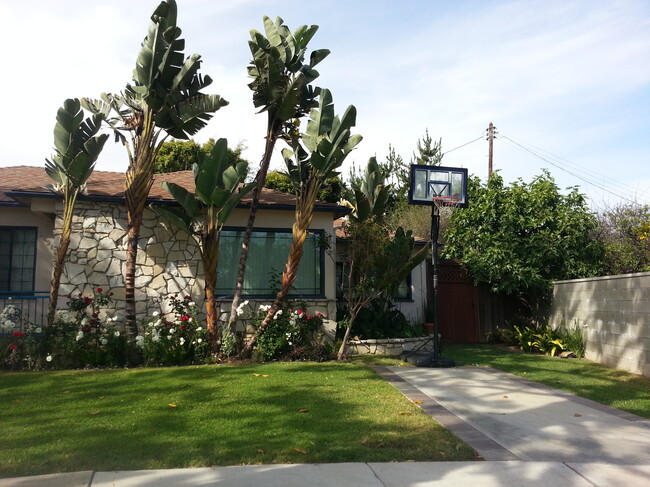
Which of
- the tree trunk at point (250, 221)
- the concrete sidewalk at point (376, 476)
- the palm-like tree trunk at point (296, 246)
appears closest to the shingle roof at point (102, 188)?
the tree trunk at point (250, 221)

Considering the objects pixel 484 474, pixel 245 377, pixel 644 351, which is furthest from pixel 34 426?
pixel 644 351

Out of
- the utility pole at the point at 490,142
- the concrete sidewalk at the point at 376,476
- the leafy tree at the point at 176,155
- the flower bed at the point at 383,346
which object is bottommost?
the concrete sidewalk at the point at 376,476

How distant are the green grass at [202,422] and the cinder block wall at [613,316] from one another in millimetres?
5341

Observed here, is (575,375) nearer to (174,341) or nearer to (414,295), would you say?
(414,295)

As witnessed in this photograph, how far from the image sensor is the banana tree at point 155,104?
1040 centimetres

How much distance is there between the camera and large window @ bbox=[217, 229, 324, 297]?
12320mm

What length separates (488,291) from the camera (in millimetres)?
16844

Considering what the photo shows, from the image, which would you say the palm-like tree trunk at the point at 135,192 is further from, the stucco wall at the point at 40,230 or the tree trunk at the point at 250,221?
the stucco wall at the point at 40,230

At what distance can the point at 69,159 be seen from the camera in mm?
10219

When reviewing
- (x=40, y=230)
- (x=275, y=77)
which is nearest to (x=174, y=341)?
(x=40, y=230)

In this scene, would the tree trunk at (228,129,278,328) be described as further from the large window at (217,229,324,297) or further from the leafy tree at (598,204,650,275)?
the leafy tree at (598,204,650,275)

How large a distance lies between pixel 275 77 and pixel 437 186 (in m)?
4.03

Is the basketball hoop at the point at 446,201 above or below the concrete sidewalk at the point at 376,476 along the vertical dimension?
above

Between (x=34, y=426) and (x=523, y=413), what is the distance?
6.26m
